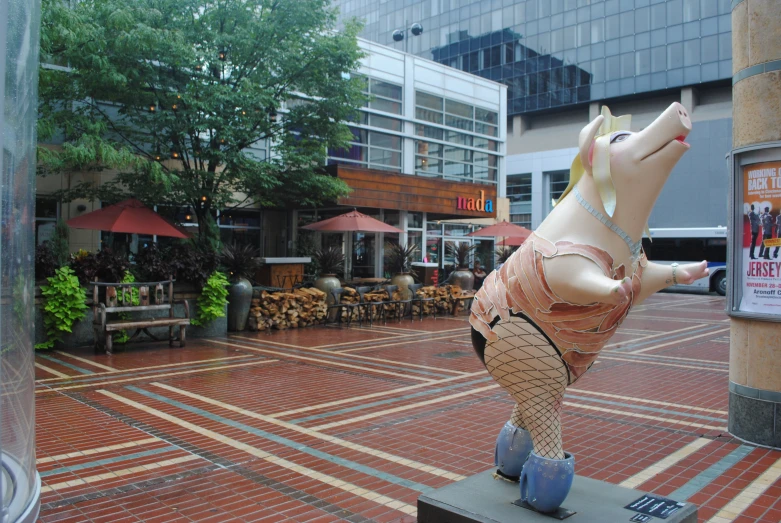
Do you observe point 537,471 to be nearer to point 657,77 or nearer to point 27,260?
point 27,260

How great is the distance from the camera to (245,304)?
42.0ft

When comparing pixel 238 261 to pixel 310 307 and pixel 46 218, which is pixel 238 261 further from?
pixel 46 218

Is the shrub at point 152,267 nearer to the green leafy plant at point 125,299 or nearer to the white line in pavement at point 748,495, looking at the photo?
the green leafy plant at point 125,299

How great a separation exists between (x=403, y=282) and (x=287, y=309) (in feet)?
12.5

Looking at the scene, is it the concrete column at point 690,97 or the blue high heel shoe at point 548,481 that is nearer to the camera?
the blue high heel shoe at point 548,481

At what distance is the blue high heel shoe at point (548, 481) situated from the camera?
3.32 meters

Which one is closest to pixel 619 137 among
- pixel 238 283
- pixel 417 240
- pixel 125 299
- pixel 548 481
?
pixel 548 481

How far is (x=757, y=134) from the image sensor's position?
5.53 metres

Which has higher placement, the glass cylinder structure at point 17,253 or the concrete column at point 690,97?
the concrete column at point 690,97

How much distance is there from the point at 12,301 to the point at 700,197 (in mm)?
37542

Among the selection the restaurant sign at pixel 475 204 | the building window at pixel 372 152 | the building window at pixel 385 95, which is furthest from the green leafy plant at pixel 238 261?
the building window at pixel 385 95

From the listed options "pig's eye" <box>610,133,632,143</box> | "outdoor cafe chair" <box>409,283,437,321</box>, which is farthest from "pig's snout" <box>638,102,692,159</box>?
"outdoor cafe chair" <box>409,283,437,321</box>

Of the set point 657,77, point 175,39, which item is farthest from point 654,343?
point 657,77

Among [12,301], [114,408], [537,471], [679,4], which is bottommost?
[114,408]
